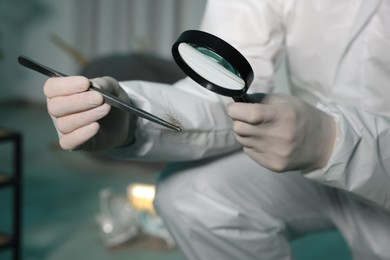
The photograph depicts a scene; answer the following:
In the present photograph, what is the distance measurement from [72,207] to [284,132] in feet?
5.03

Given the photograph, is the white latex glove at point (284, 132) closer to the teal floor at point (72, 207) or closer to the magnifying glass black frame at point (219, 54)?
the magnifying glass black frame at point (219, 54)

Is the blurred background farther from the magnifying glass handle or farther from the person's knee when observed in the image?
the magnifying glass handle

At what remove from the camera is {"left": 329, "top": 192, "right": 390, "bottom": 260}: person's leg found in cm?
105

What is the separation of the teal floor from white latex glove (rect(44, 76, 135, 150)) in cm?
97

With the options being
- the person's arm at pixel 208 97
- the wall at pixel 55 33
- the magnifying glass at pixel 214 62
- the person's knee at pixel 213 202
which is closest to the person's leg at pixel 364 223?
the person's knee at pixel 213 202

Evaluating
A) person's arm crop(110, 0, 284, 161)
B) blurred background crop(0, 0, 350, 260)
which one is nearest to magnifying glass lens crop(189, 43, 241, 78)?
person's arm crop(110, 0, 284, 161)

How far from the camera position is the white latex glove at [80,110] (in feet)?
2.38

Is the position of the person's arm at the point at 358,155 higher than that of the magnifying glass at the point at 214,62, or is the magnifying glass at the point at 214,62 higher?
the magnifying glass at the point at 214,62

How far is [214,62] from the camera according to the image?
2.19ft

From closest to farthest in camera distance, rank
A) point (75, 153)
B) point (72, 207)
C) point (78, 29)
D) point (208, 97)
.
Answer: point (208, 97), point (72, 207), point (75, 153), point (78, 29)

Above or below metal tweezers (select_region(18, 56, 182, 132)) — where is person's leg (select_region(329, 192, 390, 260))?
below

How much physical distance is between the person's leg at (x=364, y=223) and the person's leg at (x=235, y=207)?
0.03 metres

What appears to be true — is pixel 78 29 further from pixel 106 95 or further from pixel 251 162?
pixel 106 95

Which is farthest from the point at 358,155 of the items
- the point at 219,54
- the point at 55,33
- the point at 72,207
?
the point at 55,33
